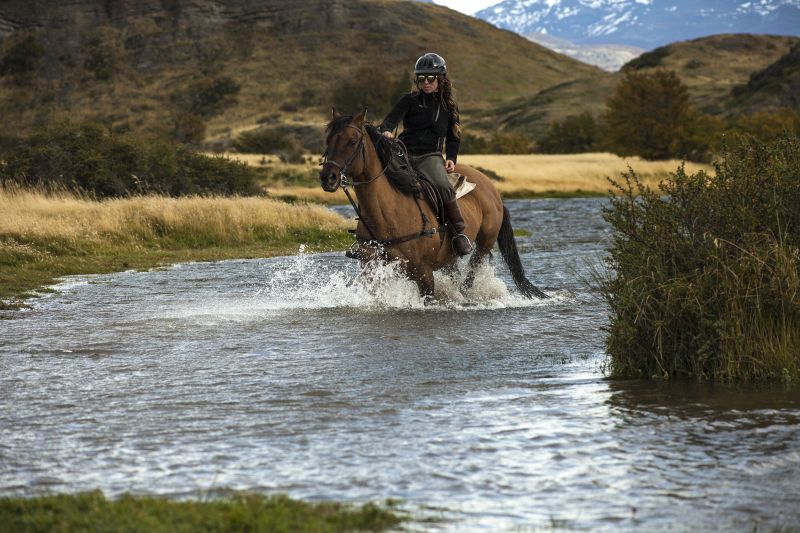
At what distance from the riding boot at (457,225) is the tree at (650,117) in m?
60.0

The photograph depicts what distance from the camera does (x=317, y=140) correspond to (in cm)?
8456

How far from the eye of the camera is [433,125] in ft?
44.5

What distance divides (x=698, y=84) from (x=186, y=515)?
373ft

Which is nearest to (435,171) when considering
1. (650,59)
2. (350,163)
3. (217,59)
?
(350,163)

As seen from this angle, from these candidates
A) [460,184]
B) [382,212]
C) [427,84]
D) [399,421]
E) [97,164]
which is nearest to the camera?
[399,421]

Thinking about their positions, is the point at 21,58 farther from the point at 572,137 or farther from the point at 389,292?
the point at 389,292

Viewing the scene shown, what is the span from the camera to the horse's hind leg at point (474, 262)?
48.8 feet

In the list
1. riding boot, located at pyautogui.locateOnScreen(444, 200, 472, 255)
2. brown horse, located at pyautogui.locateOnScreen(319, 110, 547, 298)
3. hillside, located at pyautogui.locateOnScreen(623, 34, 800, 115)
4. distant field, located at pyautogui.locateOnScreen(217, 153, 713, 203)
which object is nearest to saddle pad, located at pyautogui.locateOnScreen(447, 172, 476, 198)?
brown horse, located at pyautogui.locateOnScreen(319, 110, 547, 298)

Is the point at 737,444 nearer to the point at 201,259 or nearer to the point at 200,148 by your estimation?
the point at 201,259

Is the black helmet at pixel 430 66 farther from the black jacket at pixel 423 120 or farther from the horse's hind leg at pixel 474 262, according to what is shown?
the horse's hind leg at pixel 474 262

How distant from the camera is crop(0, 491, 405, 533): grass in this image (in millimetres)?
4844

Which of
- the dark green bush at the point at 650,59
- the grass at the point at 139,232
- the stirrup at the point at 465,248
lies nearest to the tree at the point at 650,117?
the grass at the point at 139,232

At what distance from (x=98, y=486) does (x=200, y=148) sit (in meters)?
75.6

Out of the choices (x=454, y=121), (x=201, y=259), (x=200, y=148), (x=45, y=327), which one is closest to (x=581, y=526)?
(x=45, y=327)
